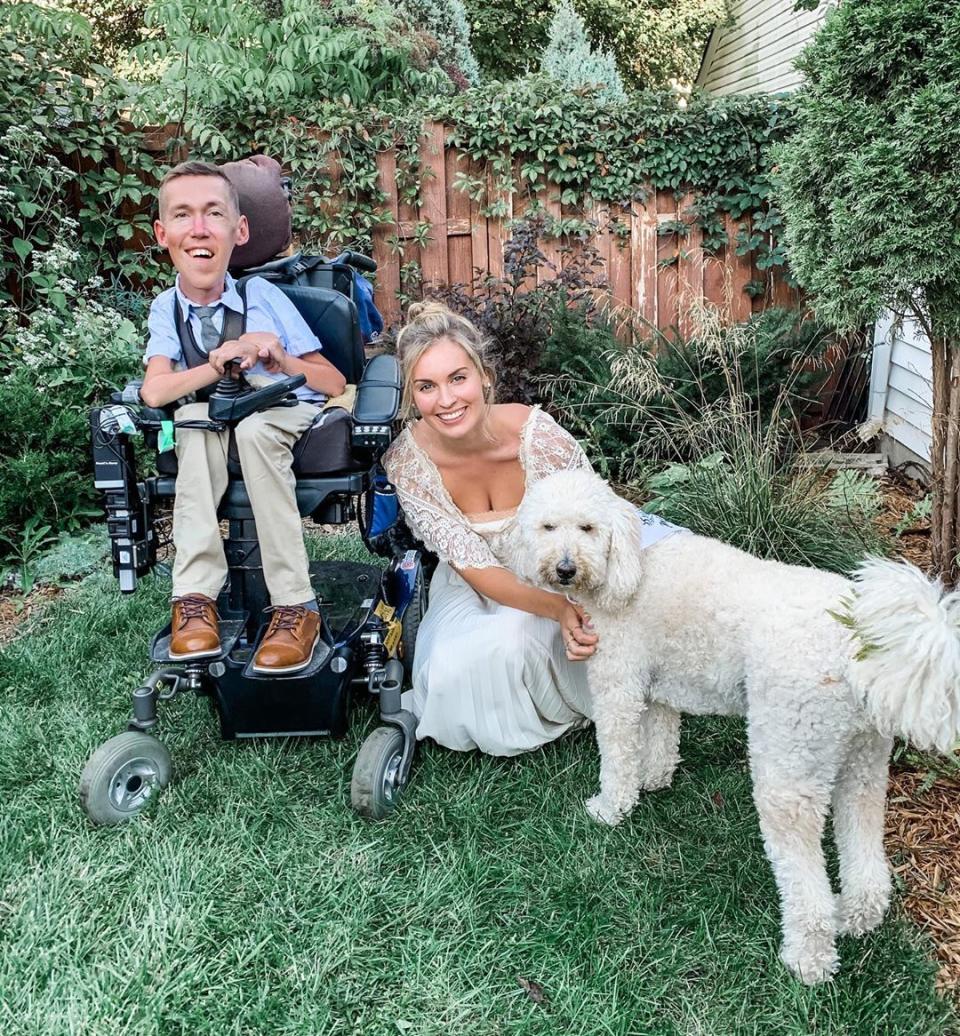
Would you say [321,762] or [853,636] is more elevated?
[853,636]

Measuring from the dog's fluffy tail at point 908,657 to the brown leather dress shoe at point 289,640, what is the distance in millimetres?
1456

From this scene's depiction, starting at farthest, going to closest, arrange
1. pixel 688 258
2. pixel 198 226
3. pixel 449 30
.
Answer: pixel 449 30
pixel 688 258
pixel 198 226

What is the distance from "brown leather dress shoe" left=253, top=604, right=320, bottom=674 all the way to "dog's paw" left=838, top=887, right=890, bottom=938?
1.50 m

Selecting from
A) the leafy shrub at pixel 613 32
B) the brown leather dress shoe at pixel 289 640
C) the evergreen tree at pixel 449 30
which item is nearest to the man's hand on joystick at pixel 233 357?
the brown leather dress shoe at pixel 289 640

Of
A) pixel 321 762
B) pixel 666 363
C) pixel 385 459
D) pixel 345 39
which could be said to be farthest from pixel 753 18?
pixel 321 762

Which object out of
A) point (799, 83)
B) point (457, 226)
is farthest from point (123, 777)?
point (799, 83)

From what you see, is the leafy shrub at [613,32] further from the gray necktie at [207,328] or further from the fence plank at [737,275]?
the gray necktie at [207,328]

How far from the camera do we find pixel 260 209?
114 inches

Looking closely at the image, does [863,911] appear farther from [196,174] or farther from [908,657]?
[196,174]

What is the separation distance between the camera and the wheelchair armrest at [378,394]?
8.27 ft

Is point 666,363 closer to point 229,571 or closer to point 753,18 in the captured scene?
point 229,571

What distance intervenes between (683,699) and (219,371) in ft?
5.26

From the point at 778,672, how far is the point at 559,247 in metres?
5.26

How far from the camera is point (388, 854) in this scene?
2.20 meters
